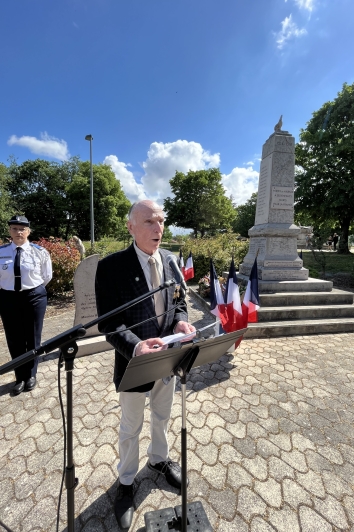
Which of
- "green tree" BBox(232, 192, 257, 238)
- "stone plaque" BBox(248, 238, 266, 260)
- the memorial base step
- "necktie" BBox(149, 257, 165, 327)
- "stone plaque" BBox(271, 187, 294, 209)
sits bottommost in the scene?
the memorial base step

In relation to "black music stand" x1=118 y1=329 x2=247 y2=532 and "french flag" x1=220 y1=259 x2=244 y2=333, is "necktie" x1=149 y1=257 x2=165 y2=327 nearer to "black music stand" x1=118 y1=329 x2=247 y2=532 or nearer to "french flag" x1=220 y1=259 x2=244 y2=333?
"black music stand" x1=118 y1=329 x2=247 y2=532

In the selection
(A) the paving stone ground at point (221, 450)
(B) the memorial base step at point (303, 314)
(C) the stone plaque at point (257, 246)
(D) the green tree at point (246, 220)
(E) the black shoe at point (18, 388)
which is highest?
(D) the green tree at point (246, 220)

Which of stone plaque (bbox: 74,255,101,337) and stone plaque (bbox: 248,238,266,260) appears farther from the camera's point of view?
stone plaque (bbox: 248,238,266,260)

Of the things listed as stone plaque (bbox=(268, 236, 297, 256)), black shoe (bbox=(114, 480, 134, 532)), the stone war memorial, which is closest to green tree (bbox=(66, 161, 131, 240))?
the stone war memorial

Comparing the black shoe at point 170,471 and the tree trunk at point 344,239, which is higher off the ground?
the tree trunk at point 344,239

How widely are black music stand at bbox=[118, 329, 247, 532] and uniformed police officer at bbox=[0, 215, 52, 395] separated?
252cm

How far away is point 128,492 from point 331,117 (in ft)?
82.0

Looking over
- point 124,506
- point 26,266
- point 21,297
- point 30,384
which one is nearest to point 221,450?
point 124,506

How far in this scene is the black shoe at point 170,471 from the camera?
1.99 m

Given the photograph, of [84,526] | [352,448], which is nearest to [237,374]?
[352,448]

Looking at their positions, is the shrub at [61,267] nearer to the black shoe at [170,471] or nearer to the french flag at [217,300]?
the french flag at [217,300]

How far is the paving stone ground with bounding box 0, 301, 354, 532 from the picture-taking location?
1834mm

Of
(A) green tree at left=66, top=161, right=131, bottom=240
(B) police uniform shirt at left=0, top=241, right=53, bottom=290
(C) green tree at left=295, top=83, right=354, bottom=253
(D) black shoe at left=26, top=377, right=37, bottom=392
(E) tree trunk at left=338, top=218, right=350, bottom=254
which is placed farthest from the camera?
(A) green tree at left=66, top=161, right=131, bottom=240

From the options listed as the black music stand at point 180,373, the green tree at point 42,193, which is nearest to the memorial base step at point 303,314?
the black music stand at point 180,373
